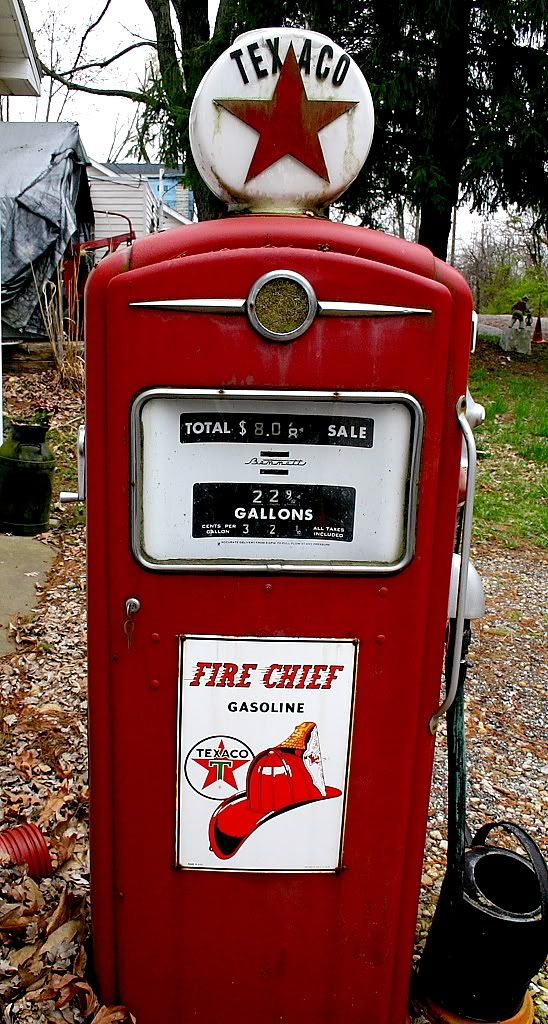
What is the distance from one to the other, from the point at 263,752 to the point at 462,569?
0.60 m

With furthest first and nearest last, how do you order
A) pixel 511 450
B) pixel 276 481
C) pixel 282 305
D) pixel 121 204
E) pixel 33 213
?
pixel 121 204
pixel 33 213
pixel 511 450
pixel 276 481
pixel 282 305

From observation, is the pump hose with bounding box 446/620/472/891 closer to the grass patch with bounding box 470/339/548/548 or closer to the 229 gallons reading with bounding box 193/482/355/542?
the 229 gallons reading with bounding box 193/482/355/542

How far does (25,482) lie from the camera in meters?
6.58

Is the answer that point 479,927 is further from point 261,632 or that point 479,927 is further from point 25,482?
point 25,482

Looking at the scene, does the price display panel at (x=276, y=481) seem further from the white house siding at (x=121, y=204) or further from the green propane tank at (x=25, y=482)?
the white house siding at (x=121, y=204)

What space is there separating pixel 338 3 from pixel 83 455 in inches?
435

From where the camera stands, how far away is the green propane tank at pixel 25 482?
6.56 m

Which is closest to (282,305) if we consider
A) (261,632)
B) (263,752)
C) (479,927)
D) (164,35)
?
(261,632)

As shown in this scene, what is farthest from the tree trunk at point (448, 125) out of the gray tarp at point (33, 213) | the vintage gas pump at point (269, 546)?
the vintage gas pump at point (269, 546)

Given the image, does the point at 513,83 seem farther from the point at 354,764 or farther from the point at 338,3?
the point at 354,764

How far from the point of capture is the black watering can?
2.21m

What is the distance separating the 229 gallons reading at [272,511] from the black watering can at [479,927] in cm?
57

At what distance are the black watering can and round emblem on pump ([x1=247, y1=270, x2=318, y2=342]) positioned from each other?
92 cm

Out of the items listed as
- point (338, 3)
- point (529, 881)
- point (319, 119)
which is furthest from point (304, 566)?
point (338, 3)
